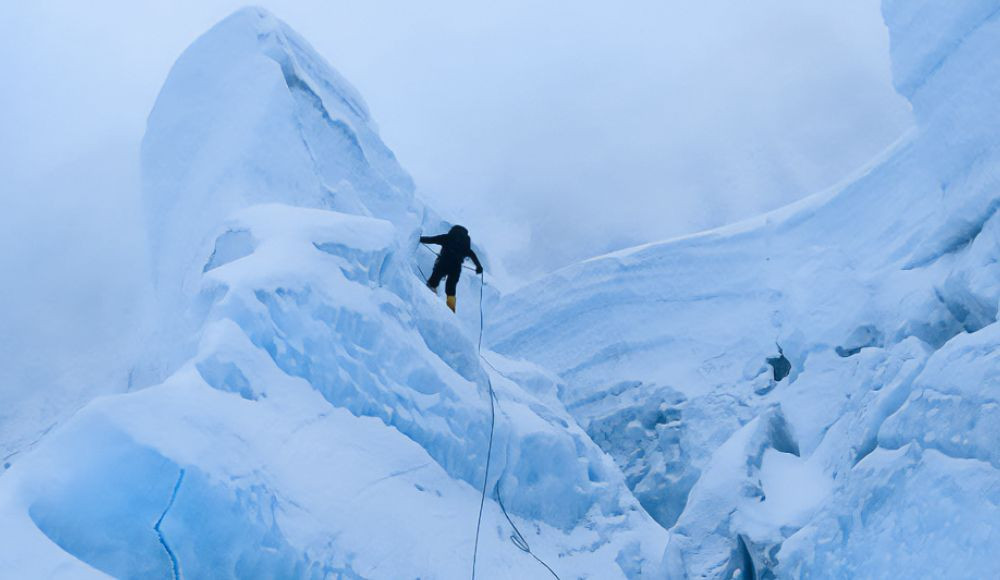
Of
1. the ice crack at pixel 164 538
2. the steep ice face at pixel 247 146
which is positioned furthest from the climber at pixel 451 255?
the ice crack at pixel 164 538

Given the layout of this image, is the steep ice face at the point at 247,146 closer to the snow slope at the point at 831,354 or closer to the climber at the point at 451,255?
the climber at the point at 451,255

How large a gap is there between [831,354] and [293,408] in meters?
6.10

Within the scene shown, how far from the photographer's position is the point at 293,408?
17.4ft

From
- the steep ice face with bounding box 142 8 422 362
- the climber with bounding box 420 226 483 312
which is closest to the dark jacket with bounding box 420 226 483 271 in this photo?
the climber with bounding box 420 226 483 312

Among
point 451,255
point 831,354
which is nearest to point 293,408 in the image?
point 451,255

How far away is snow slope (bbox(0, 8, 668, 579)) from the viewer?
4.12m

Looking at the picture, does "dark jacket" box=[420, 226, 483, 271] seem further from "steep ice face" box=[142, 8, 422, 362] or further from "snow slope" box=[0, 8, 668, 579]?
"steep ice face" box=[142, 8, 422, 362]

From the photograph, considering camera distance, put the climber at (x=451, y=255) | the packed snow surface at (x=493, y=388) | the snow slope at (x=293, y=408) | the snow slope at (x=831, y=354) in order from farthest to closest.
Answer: the climber at (x=451, y=255) < the snow slope at (x=831, y=354) < the packed snow surface at (x=493, y=388) < the snow slope at (x=293, y=408)

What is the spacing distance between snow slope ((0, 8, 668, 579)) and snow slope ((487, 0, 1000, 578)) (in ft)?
4.45

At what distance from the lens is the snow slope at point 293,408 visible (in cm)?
412

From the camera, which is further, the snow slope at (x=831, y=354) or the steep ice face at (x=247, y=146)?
the steep ice face at (x=247, y=146)

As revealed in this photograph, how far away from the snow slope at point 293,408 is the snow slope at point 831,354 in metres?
1.36

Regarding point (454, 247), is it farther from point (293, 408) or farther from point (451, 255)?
point (293, 408)

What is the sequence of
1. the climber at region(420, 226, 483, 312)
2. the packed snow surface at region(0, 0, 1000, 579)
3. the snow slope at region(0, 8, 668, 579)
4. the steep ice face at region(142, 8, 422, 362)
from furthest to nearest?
the climber at region(420, 226, 483, 312) < the steep ice face at region(142, 8, 422, 362) < the packed snow surface at region(0, 0, 1000, 579) < the snow slope at region(0, 8, 668, 579)
